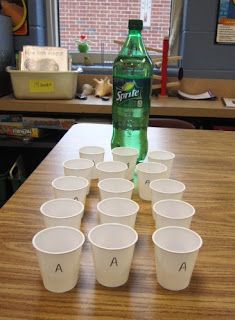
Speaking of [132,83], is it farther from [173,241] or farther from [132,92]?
[173,241]

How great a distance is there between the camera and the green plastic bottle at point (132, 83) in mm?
831

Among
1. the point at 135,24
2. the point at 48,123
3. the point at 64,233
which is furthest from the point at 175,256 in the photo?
the point at 48,123

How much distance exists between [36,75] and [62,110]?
0.27 m

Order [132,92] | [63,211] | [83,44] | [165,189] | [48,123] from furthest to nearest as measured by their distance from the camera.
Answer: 1. [83,44]
2. [48,123]
3. [132,92]
4. [165,189]
5. [63,211]

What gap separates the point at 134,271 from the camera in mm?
537

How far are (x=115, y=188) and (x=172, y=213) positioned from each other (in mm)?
147

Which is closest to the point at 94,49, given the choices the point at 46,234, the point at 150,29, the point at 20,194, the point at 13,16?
the point at 150,29

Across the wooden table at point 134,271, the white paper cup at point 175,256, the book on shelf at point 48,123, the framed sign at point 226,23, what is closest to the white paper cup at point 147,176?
the wooden table at point 134,271

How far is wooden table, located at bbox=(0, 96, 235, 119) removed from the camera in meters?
1.98

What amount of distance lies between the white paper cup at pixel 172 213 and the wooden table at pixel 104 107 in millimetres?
1367

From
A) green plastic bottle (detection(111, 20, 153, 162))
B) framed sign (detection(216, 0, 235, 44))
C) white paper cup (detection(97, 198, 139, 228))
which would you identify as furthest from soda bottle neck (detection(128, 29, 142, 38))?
framed sign (detection(216, 0, 235, 44))

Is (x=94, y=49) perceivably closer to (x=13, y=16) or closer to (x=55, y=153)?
(x=13, y=16)

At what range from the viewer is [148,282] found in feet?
1.68

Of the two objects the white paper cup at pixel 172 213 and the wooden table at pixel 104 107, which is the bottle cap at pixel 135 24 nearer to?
the white paper cup at pixel 172 213
